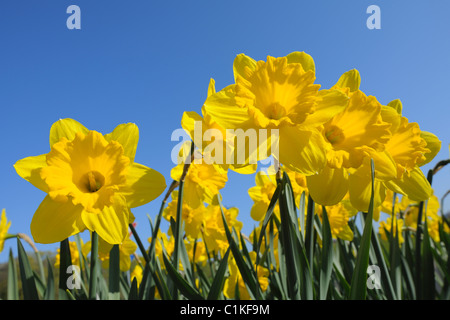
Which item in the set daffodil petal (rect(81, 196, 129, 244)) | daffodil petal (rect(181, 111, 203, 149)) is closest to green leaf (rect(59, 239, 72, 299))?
daffodil petal (rect(81, 196, 129, 244))

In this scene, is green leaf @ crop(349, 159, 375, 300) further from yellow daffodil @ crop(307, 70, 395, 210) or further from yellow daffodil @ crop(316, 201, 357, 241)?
yellow daffodil @ crop(316, 201, 357, 241)

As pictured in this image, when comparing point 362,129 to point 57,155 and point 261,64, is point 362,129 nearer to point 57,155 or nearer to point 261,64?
point 261,64

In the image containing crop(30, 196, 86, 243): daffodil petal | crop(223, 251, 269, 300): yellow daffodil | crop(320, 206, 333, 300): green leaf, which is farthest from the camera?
crop(223, 251, 269, 300): yellow daffodil

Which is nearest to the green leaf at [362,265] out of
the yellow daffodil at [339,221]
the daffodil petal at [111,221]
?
the daffodil petal at [111,221]

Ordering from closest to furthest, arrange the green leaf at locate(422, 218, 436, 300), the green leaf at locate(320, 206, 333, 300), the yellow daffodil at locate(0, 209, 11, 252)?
1. the green leaf at locate(320, 206, 333, 300)
2. the yellow daffodil at locate(0, 209, 11, 252)
3. the green leaf at locate(422, 218, 436, 300)

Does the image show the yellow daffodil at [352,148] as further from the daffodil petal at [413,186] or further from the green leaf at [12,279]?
the green leaf at [12,279]

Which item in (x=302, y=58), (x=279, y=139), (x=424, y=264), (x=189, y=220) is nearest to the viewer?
(x=279, y=139)

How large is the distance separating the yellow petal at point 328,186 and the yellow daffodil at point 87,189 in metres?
0.51

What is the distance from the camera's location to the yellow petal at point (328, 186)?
39.4 inches

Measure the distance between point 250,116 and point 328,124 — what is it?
0.97 ft

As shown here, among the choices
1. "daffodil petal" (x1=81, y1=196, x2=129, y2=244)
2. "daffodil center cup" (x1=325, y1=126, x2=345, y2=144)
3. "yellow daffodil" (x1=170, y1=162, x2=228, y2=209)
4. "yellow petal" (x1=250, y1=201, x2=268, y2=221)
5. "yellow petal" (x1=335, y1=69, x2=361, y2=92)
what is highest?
"yellow petal" (x1=335, y1=69, x2=361, y2=92)

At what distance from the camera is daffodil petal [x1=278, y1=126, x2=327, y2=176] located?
972mm

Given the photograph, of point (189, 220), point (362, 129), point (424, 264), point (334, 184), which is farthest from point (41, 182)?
point (424, 264)

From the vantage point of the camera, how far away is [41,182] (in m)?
1.11
